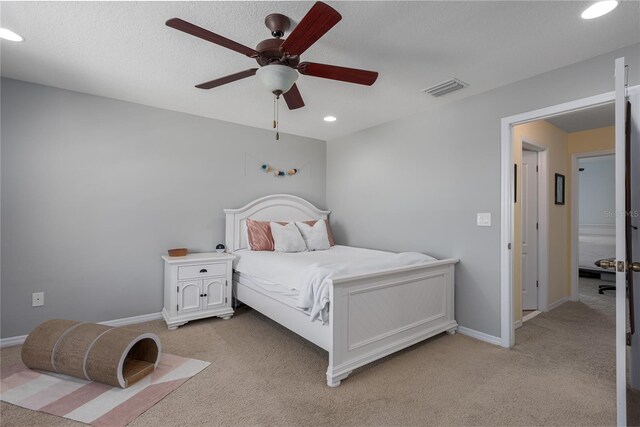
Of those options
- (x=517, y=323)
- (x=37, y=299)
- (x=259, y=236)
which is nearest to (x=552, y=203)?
(x=517, y=323)

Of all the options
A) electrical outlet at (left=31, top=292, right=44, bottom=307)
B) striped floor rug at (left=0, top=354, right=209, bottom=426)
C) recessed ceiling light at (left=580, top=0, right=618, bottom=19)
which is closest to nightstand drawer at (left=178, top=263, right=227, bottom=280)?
striped floor rug at (left=0, top=354, right=209, bottom=426)

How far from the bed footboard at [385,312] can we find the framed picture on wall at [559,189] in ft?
7.45

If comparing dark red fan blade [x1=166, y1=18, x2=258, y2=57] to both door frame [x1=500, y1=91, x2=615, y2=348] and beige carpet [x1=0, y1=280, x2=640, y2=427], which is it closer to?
beige carpet [x1=0, y1=280, x2=640, y2=427]

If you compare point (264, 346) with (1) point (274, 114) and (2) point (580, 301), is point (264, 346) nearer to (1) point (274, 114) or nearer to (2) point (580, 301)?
(1) point (274, 114)

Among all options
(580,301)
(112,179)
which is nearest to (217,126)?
(112,179)

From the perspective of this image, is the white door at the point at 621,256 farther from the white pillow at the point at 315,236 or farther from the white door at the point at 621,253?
the white pillow at the point at 315,236

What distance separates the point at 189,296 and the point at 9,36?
246cm

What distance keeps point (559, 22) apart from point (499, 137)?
1.04 metres

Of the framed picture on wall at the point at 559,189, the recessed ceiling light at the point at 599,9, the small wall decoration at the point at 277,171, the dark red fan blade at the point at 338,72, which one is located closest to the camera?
the recessed ceiling light at the point at 599,9

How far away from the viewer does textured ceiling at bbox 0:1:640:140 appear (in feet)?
5.87

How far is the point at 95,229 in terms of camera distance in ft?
10.2

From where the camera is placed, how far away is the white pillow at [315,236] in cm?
390

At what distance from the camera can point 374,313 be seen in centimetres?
236

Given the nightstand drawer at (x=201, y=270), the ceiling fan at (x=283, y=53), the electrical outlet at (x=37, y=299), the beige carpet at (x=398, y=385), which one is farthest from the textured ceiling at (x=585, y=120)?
the electrical outlet at (x=37, y=299)
